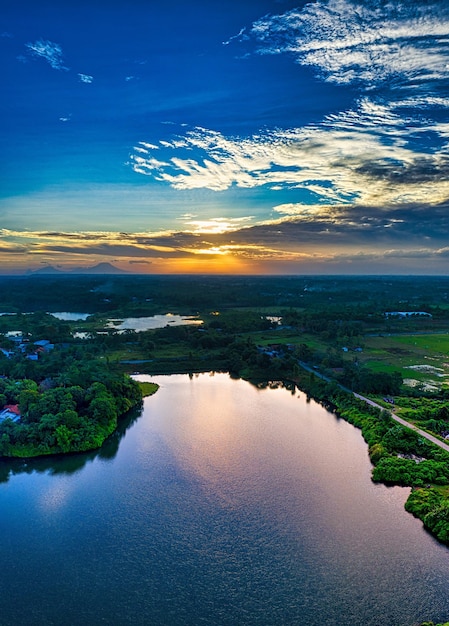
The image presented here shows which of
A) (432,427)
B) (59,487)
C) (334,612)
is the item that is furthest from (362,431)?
(59,487)

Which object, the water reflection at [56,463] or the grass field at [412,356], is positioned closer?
the water reflection at [56,463]

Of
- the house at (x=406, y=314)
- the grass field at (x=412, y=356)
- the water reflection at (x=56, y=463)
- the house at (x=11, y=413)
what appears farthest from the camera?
the house at (x=406, y=314)

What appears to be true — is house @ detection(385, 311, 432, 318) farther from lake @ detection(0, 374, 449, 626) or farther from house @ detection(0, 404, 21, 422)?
house @ detection(0, 404, 21, 422)

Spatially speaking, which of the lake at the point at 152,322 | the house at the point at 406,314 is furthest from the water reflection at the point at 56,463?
the house at the point at 406,314

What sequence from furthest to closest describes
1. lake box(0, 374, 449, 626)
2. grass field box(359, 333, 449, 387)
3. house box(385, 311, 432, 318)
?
house box(385, 311, 432, 318)
grass field box(359, 333, 449, 387)
lake box(0, 374, 449, 626)

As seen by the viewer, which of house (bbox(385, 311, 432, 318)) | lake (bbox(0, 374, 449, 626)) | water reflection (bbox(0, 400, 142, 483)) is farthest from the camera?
house (bbox(385, 311, 432, 318))

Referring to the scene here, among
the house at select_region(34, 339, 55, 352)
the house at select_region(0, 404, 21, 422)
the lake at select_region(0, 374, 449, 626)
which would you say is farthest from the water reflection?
the house at select_region(34, 339, 55, 352)

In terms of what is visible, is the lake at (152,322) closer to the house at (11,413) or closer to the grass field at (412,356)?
the grass field at (412,356)

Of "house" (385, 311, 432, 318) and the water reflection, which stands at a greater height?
"house" (385, 311, 432, 318)
